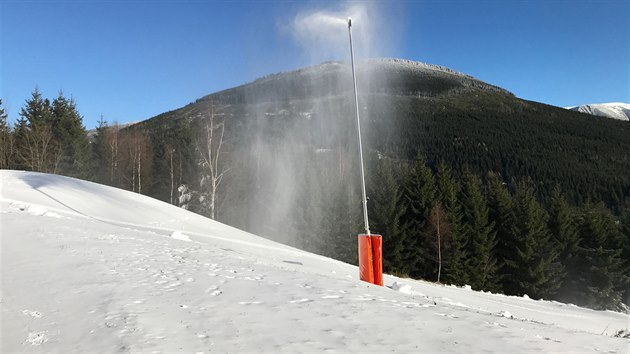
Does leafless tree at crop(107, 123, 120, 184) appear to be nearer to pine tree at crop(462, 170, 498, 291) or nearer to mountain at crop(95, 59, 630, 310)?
mountain at crop(95, 59, 630, 310)

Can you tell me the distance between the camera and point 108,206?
16.1 m

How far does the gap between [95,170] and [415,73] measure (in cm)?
15621

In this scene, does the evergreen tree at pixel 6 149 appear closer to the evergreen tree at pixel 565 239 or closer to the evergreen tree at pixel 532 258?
the evergreen tree at pixel 532 258

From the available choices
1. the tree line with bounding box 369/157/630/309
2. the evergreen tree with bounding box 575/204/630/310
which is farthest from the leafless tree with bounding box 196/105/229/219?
the evergreen tree with bounding box 575/204/630/310

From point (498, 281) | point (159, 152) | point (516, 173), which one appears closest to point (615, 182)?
point (516, 173)

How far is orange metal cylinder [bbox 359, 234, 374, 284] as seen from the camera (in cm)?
916

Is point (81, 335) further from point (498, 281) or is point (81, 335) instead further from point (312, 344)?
point (498, 281)

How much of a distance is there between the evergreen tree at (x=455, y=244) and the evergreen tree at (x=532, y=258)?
5.18 metres

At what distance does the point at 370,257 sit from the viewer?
918 cm

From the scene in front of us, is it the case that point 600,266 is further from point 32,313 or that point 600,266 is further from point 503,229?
point 32,313

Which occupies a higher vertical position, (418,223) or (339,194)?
(339,194)

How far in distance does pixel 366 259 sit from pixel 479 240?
28.3m

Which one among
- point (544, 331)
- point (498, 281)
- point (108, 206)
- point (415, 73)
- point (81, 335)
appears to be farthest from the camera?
point (415, 73)

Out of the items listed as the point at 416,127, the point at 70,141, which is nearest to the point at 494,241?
the point at 70,141
